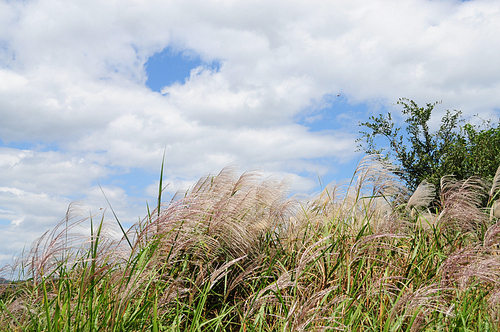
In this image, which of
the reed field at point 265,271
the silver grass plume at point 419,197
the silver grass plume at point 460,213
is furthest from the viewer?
the silver grass plume at point 419,197

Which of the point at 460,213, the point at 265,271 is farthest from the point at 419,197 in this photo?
the point at 265,271

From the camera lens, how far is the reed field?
8.25 feet

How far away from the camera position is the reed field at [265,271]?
2516 millimetres

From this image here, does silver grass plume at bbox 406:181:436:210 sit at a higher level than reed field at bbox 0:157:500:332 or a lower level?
higher

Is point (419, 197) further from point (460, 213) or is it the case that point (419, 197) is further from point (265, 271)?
point (265, 271)

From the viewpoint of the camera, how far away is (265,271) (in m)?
3.33

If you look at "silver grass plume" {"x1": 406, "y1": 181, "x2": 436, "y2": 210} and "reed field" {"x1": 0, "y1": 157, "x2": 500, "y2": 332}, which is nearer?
"reed field" {"x1": 0, "y1": 157, "x2": 500, "y2": 332}

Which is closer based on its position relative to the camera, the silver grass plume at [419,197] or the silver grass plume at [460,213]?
the silver grass plume at [460,213]

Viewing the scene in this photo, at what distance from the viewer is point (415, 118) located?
12242 mm

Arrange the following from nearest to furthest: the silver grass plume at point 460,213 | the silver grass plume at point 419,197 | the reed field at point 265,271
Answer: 1. the reed field at point 265,271
2. the silver grass plume at point 460,213
3. the silver grass plume at point 419,197

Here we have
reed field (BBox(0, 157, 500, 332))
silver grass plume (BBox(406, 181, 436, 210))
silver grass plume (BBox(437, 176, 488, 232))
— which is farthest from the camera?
silver grass plume (BBox(406, 181, 436, 210))

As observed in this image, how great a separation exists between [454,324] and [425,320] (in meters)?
0.21

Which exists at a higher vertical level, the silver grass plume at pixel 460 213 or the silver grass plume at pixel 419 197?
the silver grass plume at pixel 419 197

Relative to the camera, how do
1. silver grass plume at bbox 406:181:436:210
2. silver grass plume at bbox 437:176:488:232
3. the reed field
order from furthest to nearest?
silver grass plume at bbox 406:181:436:210 → silver grass plume at bbox 437:176:488:232 → the reed field
